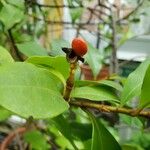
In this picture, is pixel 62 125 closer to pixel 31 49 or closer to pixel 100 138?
pixel 100 138

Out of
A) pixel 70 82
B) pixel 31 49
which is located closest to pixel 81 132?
pixel 31 49

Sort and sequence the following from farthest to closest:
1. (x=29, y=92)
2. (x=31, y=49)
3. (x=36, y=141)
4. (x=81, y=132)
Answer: (x=36, y=141) < (x=81, y=132) < (x=31, y=49) < (x=29, y=92)

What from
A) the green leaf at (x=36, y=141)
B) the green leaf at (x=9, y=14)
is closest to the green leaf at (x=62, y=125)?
the green leaf at (x=9, y=14)

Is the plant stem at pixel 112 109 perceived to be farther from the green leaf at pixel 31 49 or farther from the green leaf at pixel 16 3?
the green leaf at pixel 16 3

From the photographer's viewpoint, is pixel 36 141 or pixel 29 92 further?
pixel 36 141

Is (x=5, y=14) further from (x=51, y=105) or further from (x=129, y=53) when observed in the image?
(x=129, y=53)

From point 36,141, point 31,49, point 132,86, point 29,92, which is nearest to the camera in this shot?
point 29,92

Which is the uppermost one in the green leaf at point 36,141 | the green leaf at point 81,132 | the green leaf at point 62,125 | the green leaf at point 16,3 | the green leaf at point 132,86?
the green leaf at point 16,3

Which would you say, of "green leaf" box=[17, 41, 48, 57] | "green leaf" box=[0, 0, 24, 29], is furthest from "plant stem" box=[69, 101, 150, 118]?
"green leaf" box=[0, 0, 24, 29]
